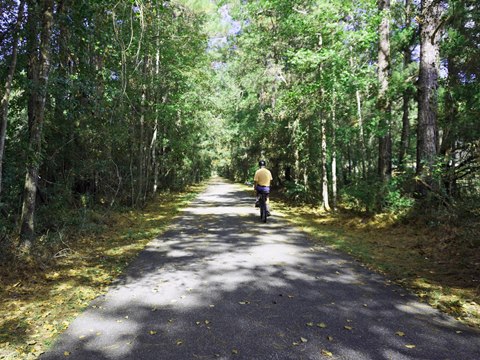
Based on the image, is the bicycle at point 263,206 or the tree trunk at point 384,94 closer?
the tree trunk at point 384,94

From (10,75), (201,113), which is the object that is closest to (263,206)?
(10,75)

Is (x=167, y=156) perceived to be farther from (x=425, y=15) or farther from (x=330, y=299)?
(x=330, y=299)

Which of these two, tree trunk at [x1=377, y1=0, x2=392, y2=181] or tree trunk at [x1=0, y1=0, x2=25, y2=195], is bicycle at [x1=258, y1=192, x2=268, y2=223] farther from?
tree trunk at [x1=0, y1=0, x2=25, y2=195]

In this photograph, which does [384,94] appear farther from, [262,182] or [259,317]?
[259,317]

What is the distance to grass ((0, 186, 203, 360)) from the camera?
377cm

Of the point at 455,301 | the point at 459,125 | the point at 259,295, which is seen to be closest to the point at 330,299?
the point at 259,295

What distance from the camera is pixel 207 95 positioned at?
20891 mm

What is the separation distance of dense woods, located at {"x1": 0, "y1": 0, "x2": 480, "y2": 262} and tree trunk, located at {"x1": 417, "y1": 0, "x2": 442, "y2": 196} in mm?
35

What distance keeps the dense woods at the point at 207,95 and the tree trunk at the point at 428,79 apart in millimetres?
35

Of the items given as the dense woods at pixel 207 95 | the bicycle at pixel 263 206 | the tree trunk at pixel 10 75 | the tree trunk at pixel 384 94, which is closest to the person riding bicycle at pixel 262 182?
the bicycle at pixel 263 206

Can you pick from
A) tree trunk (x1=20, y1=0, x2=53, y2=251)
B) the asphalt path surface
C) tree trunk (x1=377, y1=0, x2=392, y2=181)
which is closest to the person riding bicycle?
tree trunk (x1=377, y1=0, x2=392, y2=181)

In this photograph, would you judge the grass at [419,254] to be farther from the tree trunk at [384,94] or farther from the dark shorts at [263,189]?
the tree trunk at [384,94]

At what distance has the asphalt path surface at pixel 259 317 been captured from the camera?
336cm

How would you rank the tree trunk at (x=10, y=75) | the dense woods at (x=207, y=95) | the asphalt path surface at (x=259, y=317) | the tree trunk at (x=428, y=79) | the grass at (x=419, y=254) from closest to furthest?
1. the asphalt path surface at (x=259, y=317)
2. the grass at (x=419, y=254)
3. the tree trunk at (x=10, y=75)
4. the dense woods at (x=207, y=95)
5. the tree trunk at (x=428, y=79)
